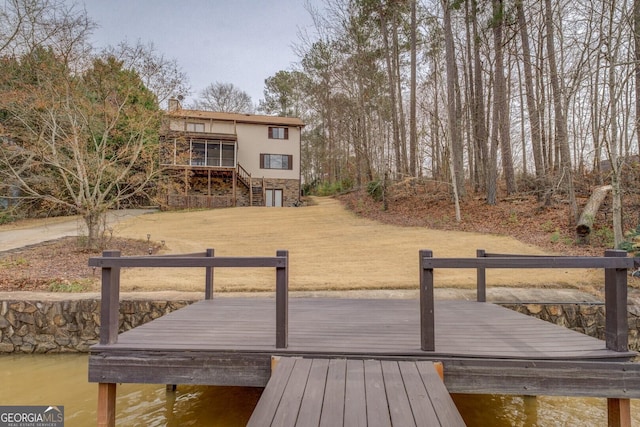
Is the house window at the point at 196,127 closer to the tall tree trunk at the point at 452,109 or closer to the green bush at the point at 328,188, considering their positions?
the green bush at the point at 328,188

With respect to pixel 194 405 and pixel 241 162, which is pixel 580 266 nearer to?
pixel 194 405

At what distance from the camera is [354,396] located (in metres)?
2.26

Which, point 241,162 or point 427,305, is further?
point 241,162

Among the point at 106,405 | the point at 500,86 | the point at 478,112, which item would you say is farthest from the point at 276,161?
the point at 106,405

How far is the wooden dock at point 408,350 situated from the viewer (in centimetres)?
265

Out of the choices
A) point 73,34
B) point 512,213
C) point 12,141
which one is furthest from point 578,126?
point 12,141

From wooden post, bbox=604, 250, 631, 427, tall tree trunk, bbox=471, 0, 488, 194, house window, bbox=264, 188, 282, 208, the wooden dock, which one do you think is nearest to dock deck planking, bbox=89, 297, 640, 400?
the wooden dock

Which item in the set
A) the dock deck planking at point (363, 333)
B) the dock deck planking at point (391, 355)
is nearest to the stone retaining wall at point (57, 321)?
the dock deck planking at point (363, 333)

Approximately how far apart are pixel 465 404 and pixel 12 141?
1302 centimetres

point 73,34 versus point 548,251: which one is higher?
point 73,34

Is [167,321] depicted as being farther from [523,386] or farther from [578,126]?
[578,126]

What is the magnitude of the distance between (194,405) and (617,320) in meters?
4.11

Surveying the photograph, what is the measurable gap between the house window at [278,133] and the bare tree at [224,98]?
9.58 meters

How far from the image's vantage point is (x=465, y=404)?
3777 mm
